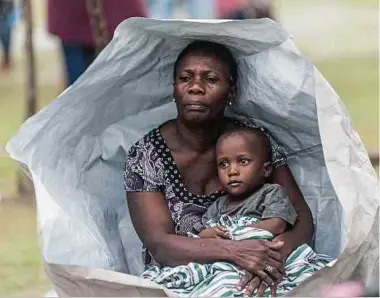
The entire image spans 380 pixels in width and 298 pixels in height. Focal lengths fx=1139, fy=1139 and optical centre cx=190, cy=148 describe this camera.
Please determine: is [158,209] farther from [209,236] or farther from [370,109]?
[370,109]

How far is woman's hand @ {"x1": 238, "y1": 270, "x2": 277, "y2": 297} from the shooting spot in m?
3.58

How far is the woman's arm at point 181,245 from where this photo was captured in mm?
3660

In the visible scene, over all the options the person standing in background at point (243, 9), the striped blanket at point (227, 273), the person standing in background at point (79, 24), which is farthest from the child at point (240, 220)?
the person standing in background at point (243, 9)

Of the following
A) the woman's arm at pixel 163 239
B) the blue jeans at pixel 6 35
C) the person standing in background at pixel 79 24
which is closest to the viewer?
the woman's arm at pixel 163 239

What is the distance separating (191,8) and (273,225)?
31.1ft

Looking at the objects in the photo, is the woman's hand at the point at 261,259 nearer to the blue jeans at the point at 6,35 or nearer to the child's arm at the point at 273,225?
the child's arm at the point at 273,225

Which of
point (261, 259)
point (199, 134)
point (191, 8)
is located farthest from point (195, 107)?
point (191, 8)

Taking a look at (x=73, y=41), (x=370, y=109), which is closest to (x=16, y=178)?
(x=73, y=41)

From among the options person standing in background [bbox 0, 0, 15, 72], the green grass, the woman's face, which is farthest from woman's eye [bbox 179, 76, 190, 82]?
person standing in background [bbox 0, 0, 15, 72]

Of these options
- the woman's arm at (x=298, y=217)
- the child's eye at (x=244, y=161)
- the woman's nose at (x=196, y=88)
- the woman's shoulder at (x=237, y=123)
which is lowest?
the woman's arm at (x=298, y=217)

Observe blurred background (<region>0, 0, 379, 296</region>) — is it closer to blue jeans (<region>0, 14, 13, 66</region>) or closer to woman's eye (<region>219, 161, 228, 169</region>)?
blue jeans (<region>0, 14, 13, 66</region>)

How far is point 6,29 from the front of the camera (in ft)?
39.3

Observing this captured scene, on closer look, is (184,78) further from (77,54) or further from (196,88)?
(77,54)

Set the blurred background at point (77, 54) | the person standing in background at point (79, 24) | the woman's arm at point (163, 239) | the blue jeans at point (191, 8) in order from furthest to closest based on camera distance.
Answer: the blue jeans at point (191, 8), the person standing in background at point (79, 24), the blurred background at point (77, 54), the woman's arm at point (163, 239)
